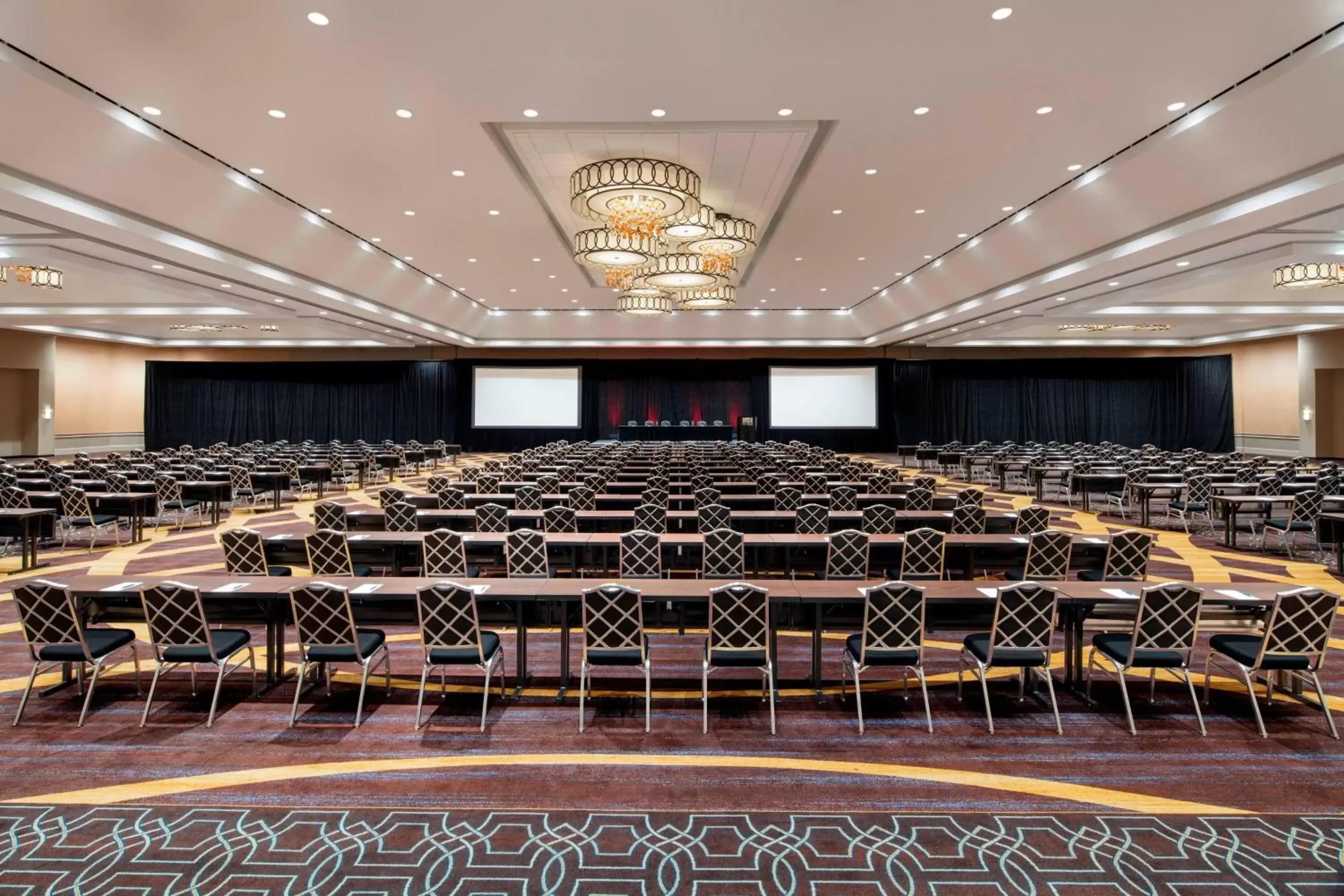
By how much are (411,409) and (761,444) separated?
1454 centimetres

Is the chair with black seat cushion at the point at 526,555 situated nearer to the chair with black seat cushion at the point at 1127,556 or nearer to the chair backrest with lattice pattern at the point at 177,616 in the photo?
the chair backrest with lattice pattern at the point at 177,616

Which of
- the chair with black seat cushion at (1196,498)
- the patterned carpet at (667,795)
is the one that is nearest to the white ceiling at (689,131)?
the chair with black seat cushion at (1196,498)

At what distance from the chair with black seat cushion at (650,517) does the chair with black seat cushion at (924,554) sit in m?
2.92

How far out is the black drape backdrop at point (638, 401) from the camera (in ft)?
96.1

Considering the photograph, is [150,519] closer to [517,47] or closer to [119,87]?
[119,87]

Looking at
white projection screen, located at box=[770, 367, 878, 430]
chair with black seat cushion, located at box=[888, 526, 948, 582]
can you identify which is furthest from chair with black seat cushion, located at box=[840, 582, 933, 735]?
white projection screen, located at box=[770, 367, 878, 430]

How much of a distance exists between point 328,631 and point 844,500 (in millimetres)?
7206

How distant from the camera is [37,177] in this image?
8.40 m

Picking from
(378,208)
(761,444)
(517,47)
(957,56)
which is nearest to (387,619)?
(517,47)

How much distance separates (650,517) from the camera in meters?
8.71

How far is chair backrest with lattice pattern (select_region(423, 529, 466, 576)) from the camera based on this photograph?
274 inches

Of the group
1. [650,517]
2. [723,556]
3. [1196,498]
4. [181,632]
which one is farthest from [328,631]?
[1196,498]

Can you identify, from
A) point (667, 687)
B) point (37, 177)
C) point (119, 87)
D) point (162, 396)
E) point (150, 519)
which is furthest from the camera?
point (162, 396)

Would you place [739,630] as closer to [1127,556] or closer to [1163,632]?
[1163,632]
